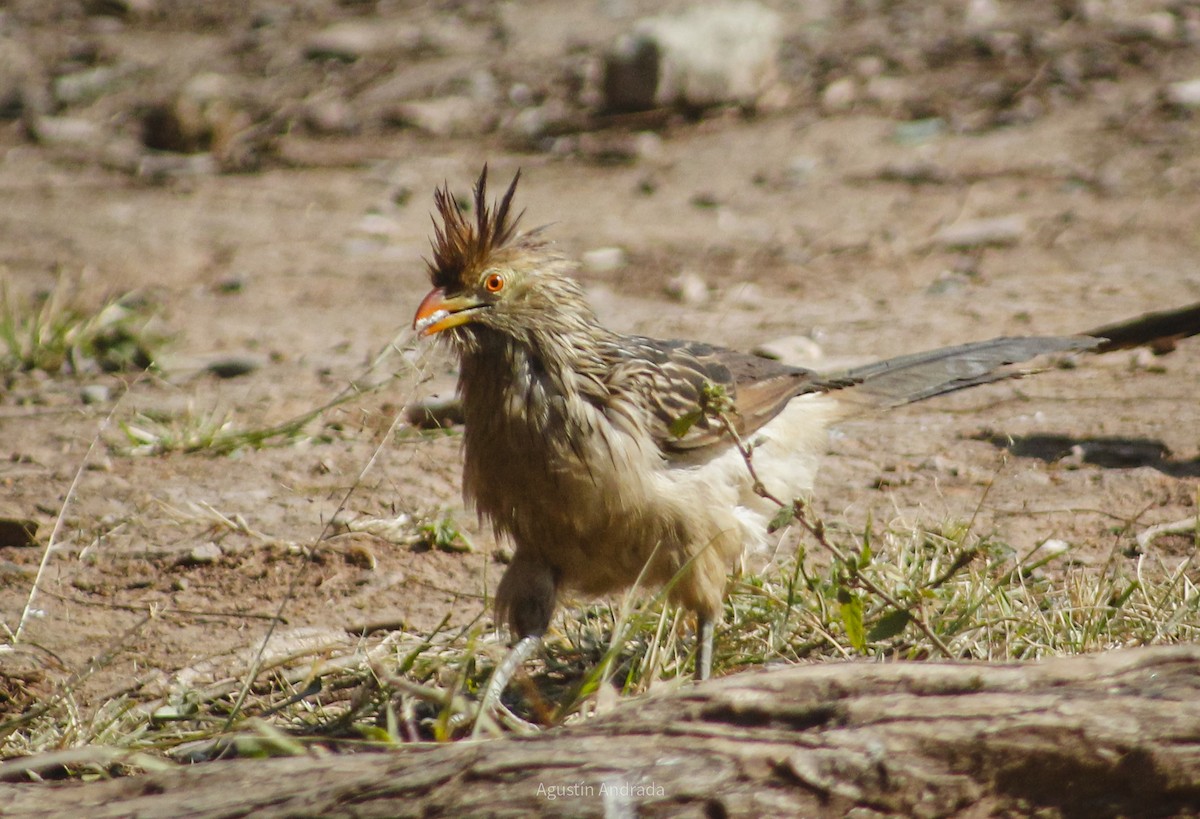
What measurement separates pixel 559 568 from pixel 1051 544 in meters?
1.83

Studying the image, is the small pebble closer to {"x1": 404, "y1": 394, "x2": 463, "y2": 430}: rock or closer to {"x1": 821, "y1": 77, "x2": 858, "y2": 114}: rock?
{"x1": 404, "y1": 394, "x2": 463, "y2": 430}: rock

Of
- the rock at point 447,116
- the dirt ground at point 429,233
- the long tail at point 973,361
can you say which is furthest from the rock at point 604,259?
the long tail at point 973,361

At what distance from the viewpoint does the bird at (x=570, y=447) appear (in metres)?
4.04

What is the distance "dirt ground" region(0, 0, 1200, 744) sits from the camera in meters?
4.99

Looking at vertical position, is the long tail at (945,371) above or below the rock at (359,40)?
below

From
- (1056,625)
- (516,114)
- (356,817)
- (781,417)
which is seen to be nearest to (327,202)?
(516,114)

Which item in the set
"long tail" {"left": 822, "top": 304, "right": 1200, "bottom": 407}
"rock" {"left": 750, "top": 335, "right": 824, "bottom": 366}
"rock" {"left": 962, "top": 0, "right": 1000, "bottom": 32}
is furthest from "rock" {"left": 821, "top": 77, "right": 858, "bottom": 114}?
"long tail" {"left": 822, "top": 304, "right": 1200, "bottom": 407}

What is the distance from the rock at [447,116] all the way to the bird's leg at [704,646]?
805 cm

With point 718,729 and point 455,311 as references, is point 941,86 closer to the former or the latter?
point 455,311

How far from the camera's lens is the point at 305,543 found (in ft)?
16.6

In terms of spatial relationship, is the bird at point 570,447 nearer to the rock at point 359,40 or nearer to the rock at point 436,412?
the rock at point 436,412

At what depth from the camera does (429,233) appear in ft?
30.7

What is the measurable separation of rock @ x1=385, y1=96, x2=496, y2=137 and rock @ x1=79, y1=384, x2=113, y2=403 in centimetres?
529

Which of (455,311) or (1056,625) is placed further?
(455,311)
